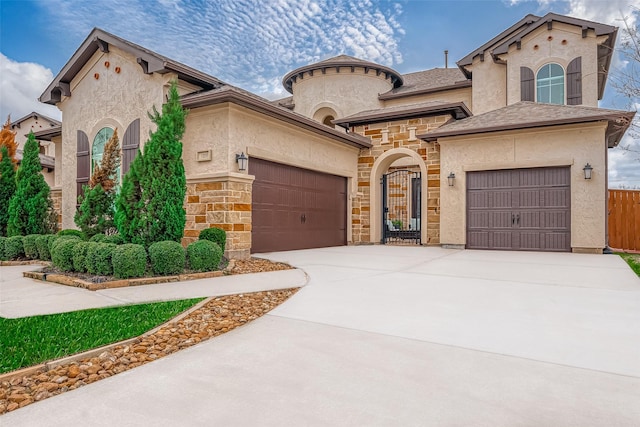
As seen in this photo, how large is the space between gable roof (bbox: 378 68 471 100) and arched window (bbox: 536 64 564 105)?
2.77 metres

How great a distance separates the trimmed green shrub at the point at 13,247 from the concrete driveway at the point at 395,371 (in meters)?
7.67

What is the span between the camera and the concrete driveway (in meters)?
2.07

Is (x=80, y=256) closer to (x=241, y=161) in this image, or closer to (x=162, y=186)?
(x=162, y=186)

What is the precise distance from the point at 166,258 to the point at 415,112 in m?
10.1

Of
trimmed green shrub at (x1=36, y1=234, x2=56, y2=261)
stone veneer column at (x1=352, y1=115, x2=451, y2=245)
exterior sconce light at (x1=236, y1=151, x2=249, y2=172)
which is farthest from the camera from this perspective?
→ stone veneer column at (x1=352, y1=115, x2=451, y2=245)

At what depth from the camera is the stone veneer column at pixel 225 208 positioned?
29.8ft

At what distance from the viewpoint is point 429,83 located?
61.3 feet

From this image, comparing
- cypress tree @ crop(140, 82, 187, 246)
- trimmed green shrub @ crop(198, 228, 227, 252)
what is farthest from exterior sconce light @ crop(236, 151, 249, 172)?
cypress tree @ crop(140, 82, 187, 246)

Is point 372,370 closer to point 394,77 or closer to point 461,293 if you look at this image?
point 461,293

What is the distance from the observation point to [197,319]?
3934mm

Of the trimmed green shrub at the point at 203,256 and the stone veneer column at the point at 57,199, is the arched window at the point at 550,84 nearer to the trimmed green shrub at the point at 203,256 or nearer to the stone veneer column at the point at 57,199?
the trimmed green shrub at the point at 203,256

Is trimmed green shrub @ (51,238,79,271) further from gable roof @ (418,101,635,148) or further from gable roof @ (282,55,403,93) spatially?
gable roof @ (282,55,403,93)

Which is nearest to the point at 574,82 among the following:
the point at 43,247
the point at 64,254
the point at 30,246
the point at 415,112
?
the point at 415,112

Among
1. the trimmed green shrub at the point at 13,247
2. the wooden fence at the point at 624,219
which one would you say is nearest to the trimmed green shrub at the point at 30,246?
the trimmed green shrub at the point at 13,247
